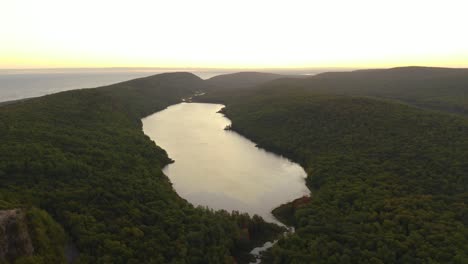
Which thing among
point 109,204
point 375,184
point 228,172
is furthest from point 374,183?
point 109,204

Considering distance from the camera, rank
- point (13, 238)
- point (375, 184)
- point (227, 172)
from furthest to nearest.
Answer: point (227, 172) → point (375, 184) → point (13, 238)

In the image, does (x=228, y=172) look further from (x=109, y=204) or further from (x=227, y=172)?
(x=109, y=204)

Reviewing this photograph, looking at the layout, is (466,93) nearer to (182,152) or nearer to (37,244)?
(182,152)

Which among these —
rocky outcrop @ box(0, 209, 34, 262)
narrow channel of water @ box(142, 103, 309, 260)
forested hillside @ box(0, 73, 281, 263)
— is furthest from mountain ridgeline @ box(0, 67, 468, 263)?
narrow channel of water @ box(142, 103, 309, 260)

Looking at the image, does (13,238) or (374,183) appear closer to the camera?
(13,238)

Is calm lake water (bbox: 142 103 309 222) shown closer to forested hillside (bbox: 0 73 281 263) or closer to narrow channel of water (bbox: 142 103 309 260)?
narrow channel of water (bbox: 142 103 309 260)

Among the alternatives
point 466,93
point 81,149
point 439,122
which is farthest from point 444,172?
point 466,93

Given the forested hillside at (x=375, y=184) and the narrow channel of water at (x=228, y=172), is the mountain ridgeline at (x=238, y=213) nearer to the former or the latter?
the forested hillside at (x=375, y=184)
